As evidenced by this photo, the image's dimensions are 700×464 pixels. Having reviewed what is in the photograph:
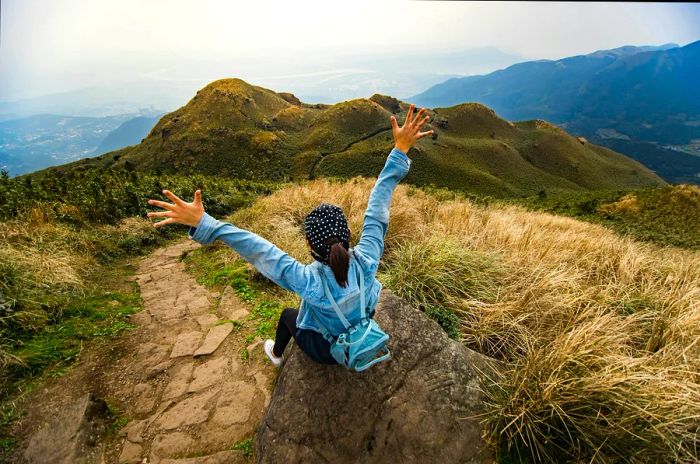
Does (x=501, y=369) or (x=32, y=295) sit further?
(x=32, y=295)

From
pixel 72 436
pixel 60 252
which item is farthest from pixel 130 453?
pixel 60 252

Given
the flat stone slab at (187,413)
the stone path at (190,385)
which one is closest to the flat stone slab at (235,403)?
the stone path at (190,385)

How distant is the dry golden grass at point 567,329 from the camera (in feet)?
6.86

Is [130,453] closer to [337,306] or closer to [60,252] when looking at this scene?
[337,306]

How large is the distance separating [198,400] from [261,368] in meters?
0.64

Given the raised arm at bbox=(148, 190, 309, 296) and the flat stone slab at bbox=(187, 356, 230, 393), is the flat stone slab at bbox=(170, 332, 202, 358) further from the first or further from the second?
the raised arm at bbox=(148, 190, 309, 296)

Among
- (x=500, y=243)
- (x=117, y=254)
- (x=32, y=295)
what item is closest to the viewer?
(x=32, y=295)

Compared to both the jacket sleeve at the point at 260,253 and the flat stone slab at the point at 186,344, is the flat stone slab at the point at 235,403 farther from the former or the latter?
the jacket sleeve at the point at 260,253

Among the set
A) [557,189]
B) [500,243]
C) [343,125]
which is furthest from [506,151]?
[500,243]

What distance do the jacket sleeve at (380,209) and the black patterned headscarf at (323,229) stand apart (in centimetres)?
33

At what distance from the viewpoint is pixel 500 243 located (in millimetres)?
5402

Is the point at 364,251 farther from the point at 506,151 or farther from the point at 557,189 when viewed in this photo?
the point at 506,151

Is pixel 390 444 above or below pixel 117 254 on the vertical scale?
above

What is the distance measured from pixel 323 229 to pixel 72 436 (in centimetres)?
266
